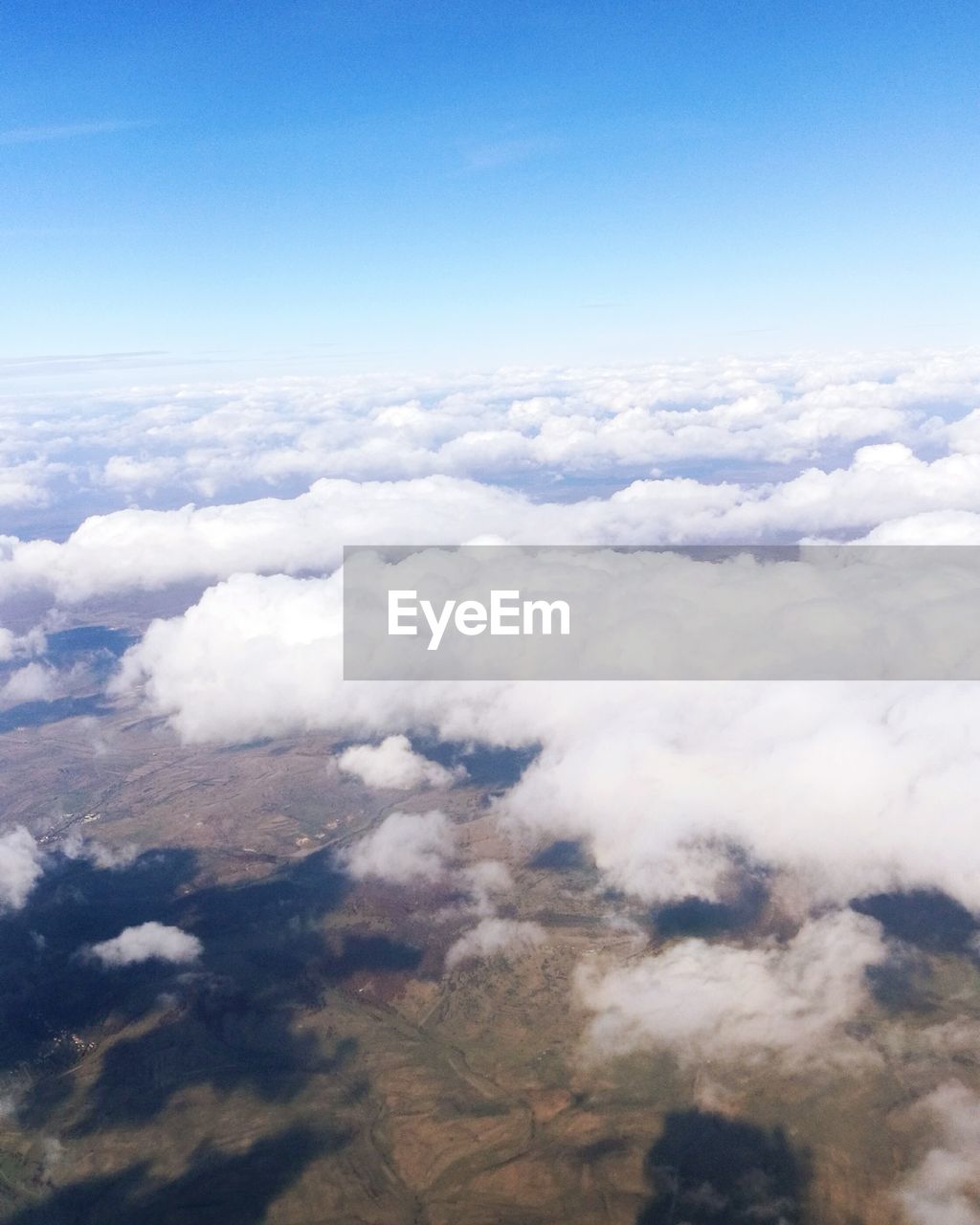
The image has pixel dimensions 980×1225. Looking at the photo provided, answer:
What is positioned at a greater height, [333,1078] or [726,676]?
[726,676]

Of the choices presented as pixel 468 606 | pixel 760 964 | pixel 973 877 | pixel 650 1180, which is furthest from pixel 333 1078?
pixel 973 877

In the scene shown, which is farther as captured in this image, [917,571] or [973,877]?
[917,571]

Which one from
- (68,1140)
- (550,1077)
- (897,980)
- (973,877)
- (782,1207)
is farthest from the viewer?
(973,877)

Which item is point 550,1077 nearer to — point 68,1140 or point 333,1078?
point 333,1078

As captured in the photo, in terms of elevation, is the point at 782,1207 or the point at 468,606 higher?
the point at 468,606

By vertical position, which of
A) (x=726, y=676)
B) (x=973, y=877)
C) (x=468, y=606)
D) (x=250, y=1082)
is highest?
(x=468, y=606)

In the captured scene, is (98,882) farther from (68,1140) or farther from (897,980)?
(897,980)

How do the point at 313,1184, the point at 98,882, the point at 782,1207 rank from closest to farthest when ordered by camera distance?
the point at 782,1207 → the point at 313,1184 → the point at 98,882

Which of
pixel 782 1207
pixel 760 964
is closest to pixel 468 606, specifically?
pixel 760 964

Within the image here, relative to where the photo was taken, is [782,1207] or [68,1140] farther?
[68,1140]
